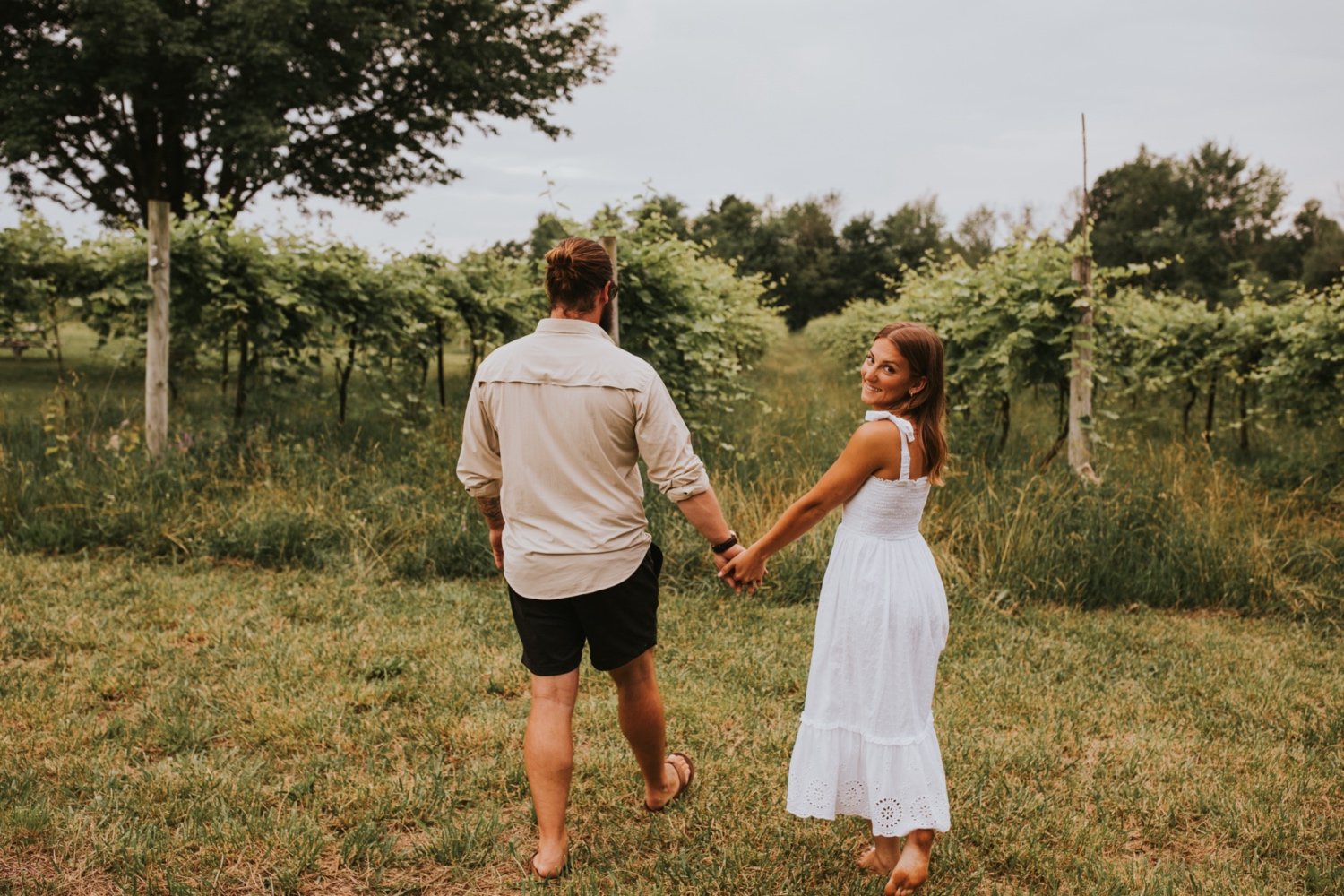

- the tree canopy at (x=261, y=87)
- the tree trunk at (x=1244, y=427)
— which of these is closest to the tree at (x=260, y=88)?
the tree canopy at (x=261, y=87)

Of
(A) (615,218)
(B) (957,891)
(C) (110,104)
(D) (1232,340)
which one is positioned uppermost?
(C) (110,104)

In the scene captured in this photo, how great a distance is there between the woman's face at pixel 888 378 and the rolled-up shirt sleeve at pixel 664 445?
564 millimetres

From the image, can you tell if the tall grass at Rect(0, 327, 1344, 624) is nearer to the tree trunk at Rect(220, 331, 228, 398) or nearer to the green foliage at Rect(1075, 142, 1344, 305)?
the tree trunk at Rect(220, 331, 228, 398)

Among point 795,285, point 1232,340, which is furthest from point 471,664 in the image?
point 795,285

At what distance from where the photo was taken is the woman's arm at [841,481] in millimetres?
2574

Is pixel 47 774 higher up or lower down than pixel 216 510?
lower down

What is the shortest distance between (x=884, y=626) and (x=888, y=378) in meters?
0.72

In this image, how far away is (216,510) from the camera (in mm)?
6254

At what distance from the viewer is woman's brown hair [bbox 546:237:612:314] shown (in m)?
2.71

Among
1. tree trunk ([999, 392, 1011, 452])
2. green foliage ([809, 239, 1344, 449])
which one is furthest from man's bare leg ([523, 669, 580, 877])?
tree trunk ([999, 392, 1011, 452])

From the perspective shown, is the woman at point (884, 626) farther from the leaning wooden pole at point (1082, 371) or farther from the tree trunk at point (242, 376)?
the tree trunk at point (242, 376)

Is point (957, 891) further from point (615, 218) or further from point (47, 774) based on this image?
point (615, 218)

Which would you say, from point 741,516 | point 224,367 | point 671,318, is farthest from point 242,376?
point 741,516

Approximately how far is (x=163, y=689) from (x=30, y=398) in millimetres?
8041
